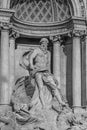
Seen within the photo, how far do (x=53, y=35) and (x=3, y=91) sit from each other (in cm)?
432

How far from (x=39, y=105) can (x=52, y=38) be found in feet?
14.6

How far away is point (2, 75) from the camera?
67.9 ft

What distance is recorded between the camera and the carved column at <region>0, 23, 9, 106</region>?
67.6ft

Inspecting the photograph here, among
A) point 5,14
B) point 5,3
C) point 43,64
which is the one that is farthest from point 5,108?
point 5,3

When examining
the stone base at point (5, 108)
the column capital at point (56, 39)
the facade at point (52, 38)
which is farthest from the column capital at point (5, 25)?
the stone base at point (5, 108)

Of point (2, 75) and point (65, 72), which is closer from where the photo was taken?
point (2, 75)

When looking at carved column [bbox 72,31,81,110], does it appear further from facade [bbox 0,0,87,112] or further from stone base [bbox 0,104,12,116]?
stone base [bbox 0,104,12,116]

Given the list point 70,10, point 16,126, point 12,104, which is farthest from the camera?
point 70,10

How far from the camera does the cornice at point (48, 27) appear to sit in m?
21.9

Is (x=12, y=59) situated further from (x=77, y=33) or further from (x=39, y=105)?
(x=77, y=33)

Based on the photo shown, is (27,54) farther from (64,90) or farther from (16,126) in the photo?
(16,126)

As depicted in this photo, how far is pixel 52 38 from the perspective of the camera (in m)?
22.8

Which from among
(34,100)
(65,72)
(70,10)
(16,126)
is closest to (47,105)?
(34,100)

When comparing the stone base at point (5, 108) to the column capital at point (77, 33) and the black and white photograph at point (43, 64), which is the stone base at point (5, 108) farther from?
the column capital at point (77, 33)
